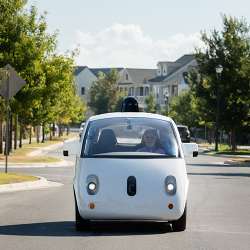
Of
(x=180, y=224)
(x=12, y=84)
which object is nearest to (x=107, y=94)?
(x=12, y=84)

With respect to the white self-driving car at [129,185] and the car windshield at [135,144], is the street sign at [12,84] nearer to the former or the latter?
the car windshield at [135,144]

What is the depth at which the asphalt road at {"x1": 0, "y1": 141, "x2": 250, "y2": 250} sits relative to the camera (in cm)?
1141

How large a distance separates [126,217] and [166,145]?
60.3 inches

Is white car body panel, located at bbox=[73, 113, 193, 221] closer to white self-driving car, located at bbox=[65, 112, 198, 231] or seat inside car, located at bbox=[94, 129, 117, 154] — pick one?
white self-driving car, located at bbox=[65, 112, 198, 231]

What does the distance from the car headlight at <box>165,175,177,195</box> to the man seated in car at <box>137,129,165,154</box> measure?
0.80 meters

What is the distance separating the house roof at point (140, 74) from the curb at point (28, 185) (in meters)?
135

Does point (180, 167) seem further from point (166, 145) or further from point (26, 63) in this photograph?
point (26, 63)

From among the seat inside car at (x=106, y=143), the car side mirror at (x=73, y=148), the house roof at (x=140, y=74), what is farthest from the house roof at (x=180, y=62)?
the seat inside car at (x=106, y=143)

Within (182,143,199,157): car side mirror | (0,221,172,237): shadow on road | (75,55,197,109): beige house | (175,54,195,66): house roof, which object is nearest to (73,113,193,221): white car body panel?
(0,221,172,237): shadow on road

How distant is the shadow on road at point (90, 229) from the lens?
1257 cm

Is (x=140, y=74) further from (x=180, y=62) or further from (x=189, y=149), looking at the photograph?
(x=189, y=149)

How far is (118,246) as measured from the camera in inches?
441

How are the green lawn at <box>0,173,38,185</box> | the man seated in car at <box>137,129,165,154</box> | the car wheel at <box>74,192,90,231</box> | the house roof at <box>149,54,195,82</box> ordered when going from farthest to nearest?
the house roof at <box>149,54,195,82</box>, the green lawn at <box>0,173,38,185</box>, the man seated in car at <box>137,129,165,154</box>, the car wheel at <box>74,192,90,231</box>

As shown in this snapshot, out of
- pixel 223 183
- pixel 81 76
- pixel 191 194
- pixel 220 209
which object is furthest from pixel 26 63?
pixel 81 76
